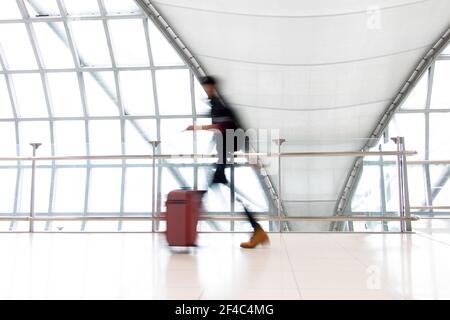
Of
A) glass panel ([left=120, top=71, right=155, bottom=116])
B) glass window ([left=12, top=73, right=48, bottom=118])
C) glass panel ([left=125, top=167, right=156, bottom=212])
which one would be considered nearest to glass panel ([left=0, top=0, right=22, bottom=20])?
glass window ([left=12, top=73, right=48, bottom=118])

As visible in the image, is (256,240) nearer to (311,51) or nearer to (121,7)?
(311,51)

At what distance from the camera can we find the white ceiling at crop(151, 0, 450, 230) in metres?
10.1

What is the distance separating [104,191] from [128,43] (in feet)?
28.5

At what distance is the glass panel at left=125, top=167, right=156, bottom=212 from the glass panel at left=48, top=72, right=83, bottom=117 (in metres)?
9.23

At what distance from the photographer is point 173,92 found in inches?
560

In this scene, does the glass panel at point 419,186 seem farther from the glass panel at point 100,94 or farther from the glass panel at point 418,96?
the glass panel at point 100,94

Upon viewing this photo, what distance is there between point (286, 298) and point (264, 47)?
10009 millimetres

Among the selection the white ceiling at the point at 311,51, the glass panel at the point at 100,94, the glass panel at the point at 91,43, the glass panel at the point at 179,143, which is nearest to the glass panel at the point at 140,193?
the glass panel at the point at 179,143

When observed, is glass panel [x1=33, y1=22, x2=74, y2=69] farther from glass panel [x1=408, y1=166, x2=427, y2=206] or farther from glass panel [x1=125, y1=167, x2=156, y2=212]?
glass panel [x1=408, y1=166, x2=427, y2=206]

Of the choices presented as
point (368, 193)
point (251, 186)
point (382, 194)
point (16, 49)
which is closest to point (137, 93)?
point (16, 49)

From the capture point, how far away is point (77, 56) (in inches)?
536

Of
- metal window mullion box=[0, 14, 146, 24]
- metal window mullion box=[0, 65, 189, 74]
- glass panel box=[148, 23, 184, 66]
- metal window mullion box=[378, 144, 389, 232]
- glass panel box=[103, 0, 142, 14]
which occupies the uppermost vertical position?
glass panel box=[103, 0, 142, 14]

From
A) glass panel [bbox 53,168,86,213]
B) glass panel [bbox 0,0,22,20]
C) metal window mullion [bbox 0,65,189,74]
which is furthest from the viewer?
metal window mullion [bbox 0,65,189,74]
